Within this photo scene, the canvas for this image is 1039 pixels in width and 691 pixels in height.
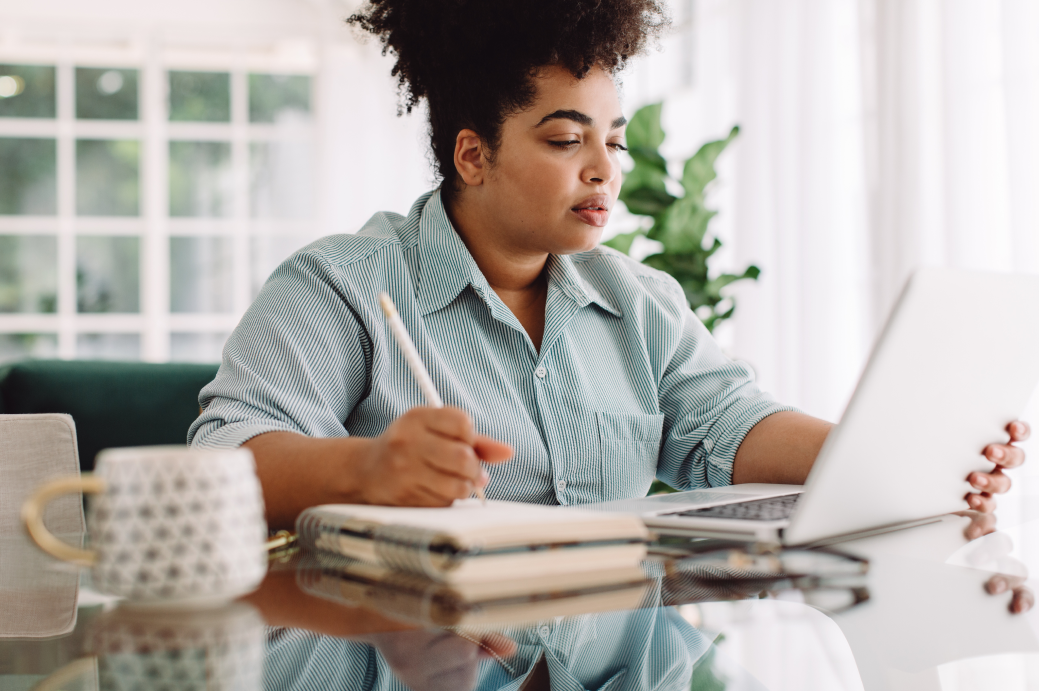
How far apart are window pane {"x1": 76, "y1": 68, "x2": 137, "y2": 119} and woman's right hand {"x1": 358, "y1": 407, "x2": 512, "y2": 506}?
4.98 m

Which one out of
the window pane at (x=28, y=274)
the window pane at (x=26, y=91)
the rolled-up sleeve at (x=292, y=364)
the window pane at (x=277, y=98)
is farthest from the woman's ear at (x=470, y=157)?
the window pane at (x=26, y=91)

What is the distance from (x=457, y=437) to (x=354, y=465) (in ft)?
0.38

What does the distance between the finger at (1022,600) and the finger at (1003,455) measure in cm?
31

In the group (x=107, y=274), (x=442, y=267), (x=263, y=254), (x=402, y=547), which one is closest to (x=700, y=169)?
(x=442, y=267)

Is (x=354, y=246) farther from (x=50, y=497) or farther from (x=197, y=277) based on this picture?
(x=197, y=277)

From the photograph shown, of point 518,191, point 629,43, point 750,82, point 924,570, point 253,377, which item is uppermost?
point 750,82

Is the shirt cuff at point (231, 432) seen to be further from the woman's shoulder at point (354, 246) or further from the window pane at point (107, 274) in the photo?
the window pane at point (107, 274)

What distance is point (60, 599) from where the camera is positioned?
587 mm

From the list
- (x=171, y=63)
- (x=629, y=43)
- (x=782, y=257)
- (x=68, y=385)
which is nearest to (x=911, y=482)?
(x=629, y=43)

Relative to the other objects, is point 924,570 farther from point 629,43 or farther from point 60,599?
point 629,43

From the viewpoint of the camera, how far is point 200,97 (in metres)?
5.11

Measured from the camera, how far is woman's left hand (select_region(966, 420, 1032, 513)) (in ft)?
2.98

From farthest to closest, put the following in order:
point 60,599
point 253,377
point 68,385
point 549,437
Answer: point 68,385, point 549,437, point 253,377, point 60,599

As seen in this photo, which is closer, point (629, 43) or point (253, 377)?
point (253, 377)
